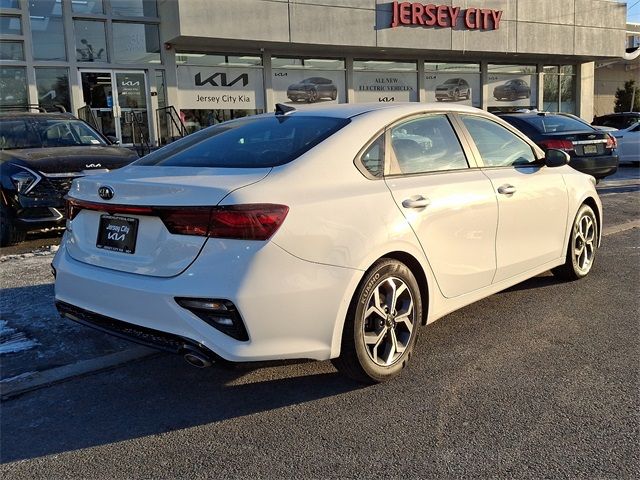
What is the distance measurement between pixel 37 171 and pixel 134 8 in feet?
38.4

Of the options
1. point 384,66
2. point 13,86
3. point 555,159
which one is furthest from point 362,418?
point 384,66

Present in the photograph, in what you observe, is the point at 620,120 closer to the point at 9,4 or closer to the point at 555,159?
the point at 555,159

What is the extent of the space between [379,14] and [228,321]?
706 inches

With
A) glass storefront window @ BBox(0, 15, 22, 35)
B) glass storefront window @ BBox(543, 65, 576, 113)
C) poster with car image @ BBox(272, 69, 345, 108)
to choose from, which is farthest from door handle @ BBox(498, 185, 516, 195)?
glass storefront window @ BBox(543, 65, 576, 113)

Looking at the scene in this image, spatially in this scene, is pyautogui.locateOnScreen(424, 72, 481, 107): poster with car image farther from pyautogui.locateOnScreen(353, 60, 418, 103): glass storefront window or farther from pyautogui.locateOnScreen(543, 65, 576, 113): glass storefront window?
pyautogui.locateOnScreen(543, 65, 576, 113): glass storefront window

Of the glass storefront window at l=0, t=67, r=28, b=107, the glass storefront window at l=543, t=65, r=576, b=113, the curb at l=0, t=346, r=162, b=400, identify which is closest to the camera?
the curb at l=0, t=346, r=162, b=400

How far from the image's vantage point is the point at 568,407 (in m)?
3.22

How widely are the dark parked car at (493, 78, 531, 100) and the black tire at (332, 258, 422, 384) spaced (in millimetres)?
22705

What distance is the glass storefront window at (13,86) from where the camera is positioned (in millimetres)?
15609

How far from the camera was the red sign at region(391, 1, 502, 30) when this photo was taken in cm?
1928

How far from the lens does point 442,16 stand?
2009 cm

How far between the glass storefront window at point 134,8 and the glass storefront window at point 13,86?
305 cm

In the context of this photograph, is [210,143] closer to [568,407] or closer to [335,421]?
[335,421]

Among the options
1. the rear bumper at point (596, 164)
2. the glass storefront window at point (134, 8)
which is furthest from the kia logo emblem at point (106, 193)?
the glass storefront window at point (134, 8)
